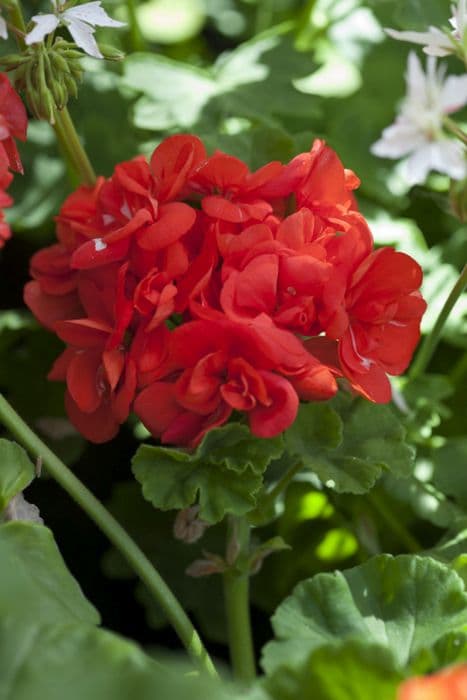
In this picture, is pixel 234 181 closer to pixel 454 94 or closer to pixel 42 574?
pixel 454 94

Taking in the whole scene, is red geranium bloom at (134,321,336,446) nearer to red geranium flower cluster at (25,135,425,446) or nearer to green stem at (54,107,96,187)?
red geranium flower cluster at (25,135,425,446)

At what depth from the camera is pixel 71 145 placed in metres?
1.10

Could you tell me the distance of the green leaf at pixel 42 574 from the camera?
0.72 m

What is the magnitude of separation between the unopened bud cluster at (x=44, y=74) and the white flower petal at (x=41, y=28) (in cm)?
2

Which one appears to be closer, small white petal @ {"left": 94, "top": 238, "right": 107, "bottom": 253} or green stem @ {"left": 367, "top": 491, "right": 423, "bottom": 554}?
small white petal @ {"left": 94, "top": 238, "right": 107, "bottom": 253}

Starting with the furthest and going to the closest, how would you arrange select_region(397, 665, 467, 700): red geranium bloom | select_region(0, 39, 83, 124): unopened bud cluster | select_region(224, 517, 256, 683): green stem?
select_region(224, 517, 256, 683): green stem < select_region(0, 39, 83, 124): unopened bud cluster < select_region(397, 665, 467, 700): red geranium bloom

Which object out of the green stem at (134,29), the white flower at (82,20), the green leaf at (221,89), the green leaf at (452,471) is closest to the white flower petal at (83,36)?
the white flower at (82,20)

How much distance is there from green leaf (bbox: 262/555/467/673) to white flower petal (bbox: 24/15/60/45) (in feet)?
1.59

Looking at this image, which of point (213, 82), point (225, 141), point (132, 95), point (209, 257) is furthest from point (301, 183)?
point (132, 95)

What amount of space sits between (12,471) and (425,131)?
422 millimetres

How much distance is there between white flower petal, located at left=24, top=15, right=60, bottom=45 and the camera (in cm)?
88

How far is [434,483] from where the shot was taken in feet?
3.98

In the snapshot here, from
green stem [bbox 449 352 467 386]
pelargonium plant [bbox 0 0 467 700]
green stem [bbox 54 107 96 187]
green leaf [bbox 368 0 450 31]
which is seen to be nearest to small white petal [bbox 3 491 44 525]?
pelargonium plant [bbox 0 0 467 700]

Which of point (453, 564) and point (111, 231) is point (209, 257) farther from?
point (453, 564)
